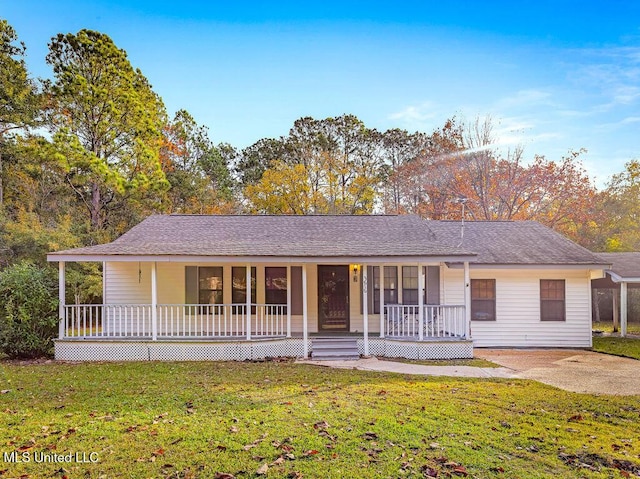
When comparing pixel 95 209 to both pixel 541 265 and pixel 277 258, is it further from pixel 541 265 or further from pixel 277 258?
pixel 541 265

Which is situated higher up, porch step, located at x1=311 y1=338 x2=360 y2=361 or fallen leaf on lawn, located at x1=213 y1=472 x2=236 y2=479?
fallen leaf on lawn, located at x1=213 y1=472 x2=236 y2=479

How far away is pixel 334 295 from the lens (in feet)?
44.6

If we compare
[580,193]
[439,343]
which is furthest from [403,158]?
[439,343]

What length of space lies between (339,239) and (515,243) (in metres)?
6.04

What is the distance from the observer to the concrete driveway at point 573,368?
8602mm

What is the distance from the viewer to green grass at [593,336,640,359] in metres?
12.7

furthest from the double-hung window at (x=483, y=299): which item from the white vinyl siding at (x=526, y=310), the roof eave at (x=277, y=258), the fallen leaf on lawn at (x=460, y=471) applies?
the fallen leaf on lawn at (x=460, y=471)

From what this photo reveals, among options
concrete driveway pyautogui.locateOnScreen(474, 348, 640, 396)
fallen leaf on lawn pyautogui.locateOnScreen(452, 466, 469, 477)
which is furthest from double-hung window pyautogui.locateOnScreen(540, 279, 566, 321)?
fallen leaf on lawn pyautogui.locateOnScreen(452, 466, 469, 477)

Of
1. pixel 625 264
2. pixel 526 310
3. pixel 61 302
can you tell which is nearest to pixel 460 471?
pixel 61 302

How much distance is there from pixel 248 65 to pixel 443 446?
17583 mm

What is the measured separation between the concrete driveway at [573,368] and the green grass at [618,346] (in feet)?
1.84

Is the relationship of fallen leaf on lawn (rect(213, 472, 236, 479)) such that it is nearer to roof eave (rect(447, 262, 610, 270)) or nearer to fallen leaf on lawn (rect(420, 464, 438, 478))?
fallen leaf on lawn (rect(420, 464, 438, 478))

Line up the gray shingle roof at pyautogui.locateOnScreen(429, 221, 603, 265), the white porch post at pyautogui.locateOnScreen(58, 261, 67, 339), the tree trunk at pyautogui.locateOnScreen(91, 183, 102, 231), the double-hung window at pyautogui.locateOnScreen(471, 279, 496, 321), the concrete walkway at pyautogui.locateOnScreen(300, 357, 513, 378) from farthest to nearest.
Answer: the tree trunk at pyautogui.locateOnScreen(91, 183, 102, 231) < the double-hung window at pyautogui.locateOnScreen(471, 279, 496, 321) < the gray shingle roof at pyautogui.locateOnScreen(429, 221, 603, 265) < the white porch post at pyautogui.locateOnScreen(58, 261, 67, 339) < the concrete walkway at pyautogui.locateOnScreen(300, 357, 513, 378)

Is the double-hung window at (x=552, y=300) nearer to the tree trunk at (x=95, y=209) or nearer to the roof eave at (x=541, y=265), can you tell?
the roof eave at (x=541, y=265)
